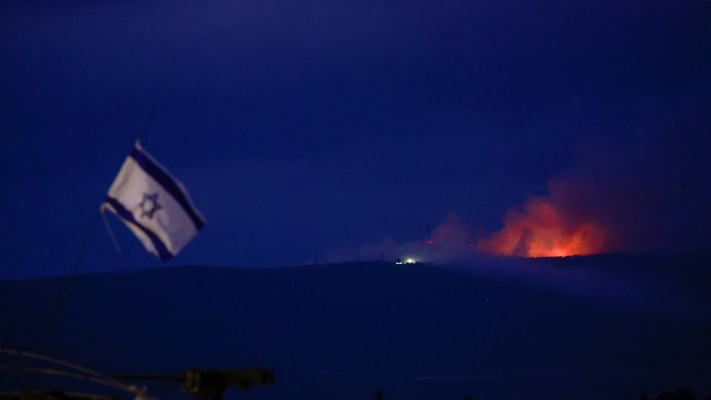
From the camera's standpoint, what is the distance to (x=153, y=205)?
11.8m

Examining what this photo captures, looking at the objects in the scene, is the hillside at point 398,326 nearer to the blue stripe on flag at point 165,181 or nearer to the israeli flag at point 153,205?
the israeli flag at point 153,205

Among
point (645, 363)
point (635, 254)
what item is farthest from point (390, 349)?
point (635, 254)

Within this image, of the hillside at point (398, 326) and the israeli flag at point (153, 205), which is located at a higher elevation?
the hillside at point (398, 326)

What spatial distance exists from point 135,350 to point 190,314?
45.5 ft

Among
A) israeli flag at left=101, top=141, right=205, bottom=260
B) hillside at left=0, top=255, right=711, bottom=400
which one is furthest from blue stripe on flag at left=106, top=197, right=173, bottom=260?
hillside at left=0, top=255, right=711, bottom=400

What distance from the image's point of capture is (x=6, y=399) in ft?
35.1

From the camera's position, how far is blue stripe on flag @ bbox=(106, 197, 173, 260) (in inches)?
461

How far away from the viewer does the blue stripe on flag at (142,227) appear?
461 inches

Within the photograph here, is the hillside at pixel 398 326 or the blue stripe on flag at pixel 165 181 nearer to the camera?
the blue stripe on flag at pixel 165 181

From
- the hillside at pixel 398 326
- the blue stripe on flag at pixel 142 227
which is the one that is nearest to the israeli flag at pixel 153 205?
the blue stripe on flag at pixel 142 227

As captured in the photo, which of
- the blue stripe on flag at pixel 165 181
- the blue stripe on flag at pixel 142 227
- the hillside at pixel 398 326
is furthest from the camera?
the hillside at pixel 398 326

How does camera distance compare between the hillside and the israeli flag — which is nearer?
the israeli flag

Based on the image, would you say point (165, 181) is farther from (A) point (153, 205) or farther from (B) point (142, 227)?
(B) point (142, 227)

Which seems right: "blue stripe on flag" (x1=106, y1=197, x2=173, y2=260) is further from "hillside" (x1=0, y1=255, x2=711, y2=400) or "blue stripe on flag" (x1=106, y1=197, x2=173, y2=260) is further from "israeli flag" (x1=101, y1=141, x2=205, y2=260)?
"hillside" (x1=0, y1=255, x2=711, y2=400)
